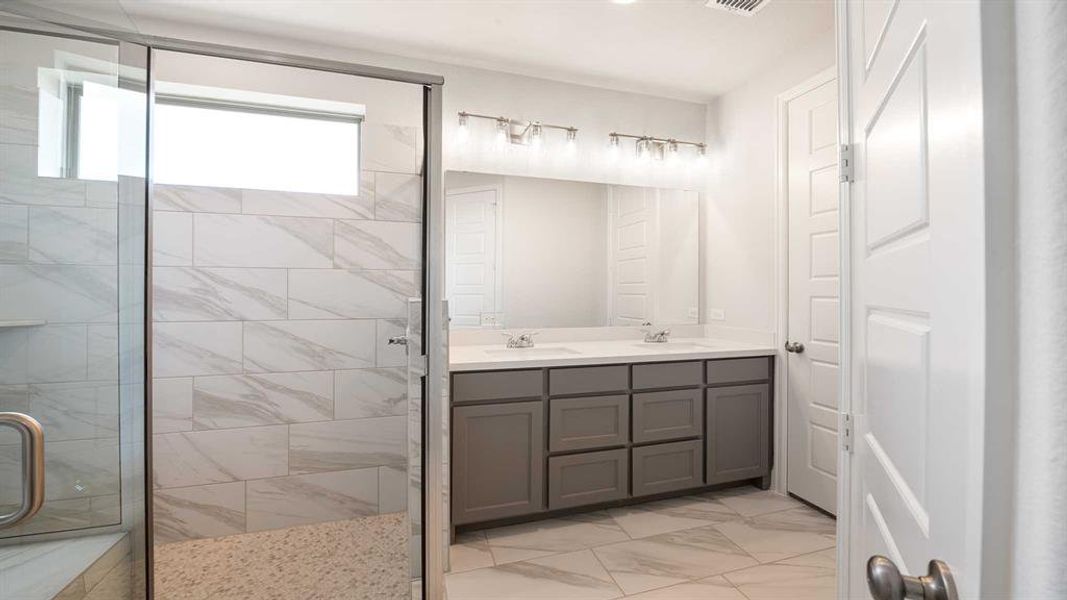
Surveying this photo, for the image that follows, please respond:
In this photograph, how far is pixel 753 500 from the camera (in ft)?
9.22

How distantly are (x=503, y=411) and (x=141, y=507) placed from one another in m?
1.41

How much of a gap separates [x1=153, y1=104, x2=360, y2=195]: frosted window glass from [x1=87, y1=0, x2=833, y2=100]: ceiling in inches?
17.9

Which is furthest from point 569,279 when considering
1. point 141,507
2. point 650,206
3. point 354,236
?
point 141,507

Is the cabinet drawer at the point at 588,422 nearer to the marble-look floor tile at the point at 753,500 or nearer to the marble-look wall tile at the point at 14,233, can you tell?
the marble-look floor tile at the point at 753,500

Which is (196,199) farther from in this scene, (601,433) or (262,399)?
(601,433)

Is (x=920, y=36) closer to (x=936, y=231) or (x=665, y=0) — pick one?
(x=936, y=231)

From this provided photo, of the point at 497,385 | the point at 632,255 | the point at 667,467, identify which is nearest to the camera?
the point at 497,385

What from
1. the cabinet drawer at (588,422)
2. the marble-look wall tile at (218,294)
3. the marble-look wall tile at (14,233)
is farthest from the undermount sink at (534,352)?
the marble-look wall tile at (14,233)

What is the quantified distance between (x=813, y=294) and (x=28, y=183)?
324cm

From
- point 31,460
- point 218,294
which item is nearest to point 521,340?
point 218,294

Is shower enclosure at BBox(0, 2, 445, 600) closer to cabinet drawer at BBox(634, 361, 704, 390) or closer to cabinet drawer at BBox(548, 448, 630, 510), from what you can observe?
cabinet drawer at BBox(548, 448, 630, 510)

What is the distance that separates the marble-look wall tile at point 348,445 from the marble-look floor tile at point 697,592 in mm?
1390

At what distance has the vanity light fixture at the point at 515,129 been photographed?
2.89 m

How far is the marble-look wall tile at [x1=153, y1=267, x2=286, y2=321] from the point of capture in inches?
92.4
